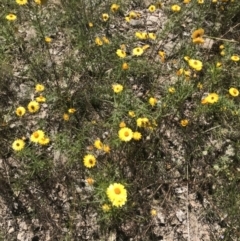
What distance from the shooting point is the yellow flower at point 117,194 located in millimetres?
2842

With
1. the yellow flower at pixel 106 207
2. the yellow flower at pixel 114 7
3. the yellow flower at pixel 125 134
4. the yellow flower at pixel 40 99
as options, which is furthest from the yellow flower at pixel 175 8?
the yellow flower at pixel 106 207

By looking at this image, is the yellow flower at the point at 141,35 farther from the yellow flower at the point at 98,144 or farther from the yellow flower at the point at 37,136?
the yellow flower at the point at 37,136

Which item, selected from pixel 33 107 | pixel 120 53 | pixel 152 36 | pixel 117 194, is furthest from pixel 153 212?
pixel 152 36

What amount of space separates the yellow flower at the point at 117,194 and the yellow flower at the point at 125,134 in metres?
0.41

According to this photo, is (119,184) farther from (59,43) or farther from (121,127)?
(59,43)

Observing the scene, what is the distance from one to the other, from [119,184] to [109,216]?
25 centimetres

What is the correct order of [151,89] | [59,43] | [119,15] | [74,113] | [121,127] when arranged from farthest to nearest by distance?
[119,15], [59,43], [151,89], [74,113], [121,127]

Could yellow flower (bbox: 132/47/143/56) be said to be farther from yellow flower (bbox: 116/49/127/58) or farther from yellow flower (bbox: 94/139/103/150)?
yellow flower (bbox: 94/139/103/150)

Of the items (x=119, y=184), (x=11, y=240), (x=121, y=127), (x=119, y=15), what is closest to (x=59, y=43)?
(x=119, y=15)

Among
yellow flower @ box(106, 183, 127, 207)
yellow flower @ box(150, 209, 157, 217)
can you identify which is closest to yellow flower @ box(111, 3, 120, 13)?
yellow flower @ box(106, 183, 127, 207)

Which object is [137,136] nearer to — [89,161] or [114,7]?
[89,161]

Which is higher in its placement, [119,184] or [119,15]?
[119,15]

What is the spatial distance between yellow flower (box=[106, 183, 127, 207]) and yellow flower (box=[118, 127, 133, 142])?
0.41m

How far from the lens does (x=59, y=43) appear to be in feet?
13.6
